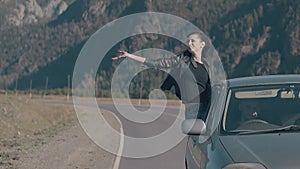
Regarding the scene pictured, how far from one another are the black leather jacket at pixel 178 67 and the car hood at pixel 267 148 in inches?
89.4

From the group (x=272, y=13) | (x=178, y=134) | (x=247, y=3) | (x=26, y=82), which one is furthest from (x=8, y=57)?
(x=178, y=134)

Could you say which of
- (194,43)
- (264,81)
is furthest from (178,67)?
(264,81)

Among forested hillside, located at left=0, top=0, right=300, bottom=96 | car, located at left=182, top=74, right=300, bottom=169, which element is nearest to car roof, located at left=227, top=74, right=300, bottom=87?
car, located at left=182, top=74, right=300, bottom=169

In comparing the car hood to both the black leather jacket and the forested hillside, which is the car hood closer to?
the black leather jacket

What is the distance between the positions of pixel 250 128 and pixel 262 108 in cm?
81

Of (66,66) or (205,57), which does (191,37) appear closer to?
(205,57)

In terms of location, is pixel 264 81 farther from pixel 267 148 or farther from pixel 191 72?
pixel 267 148

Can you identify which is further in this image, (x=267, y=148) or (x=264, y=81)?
(x=264, y=81)

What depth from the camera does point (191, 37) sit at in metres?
8.73

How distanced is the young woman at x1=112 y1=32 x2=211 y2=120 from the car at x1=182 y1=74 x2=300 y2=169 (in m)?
0.32

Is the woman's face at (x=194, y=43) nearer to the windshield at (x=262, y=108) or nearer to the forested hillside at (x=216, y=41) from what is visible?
the windshield at (x=262, y=108)

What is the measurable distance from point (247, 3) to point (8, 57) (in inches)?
3283

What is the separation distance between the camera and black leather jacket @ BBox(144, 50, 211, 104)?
8680 mm

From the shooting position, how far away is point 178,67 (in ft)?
28.9
